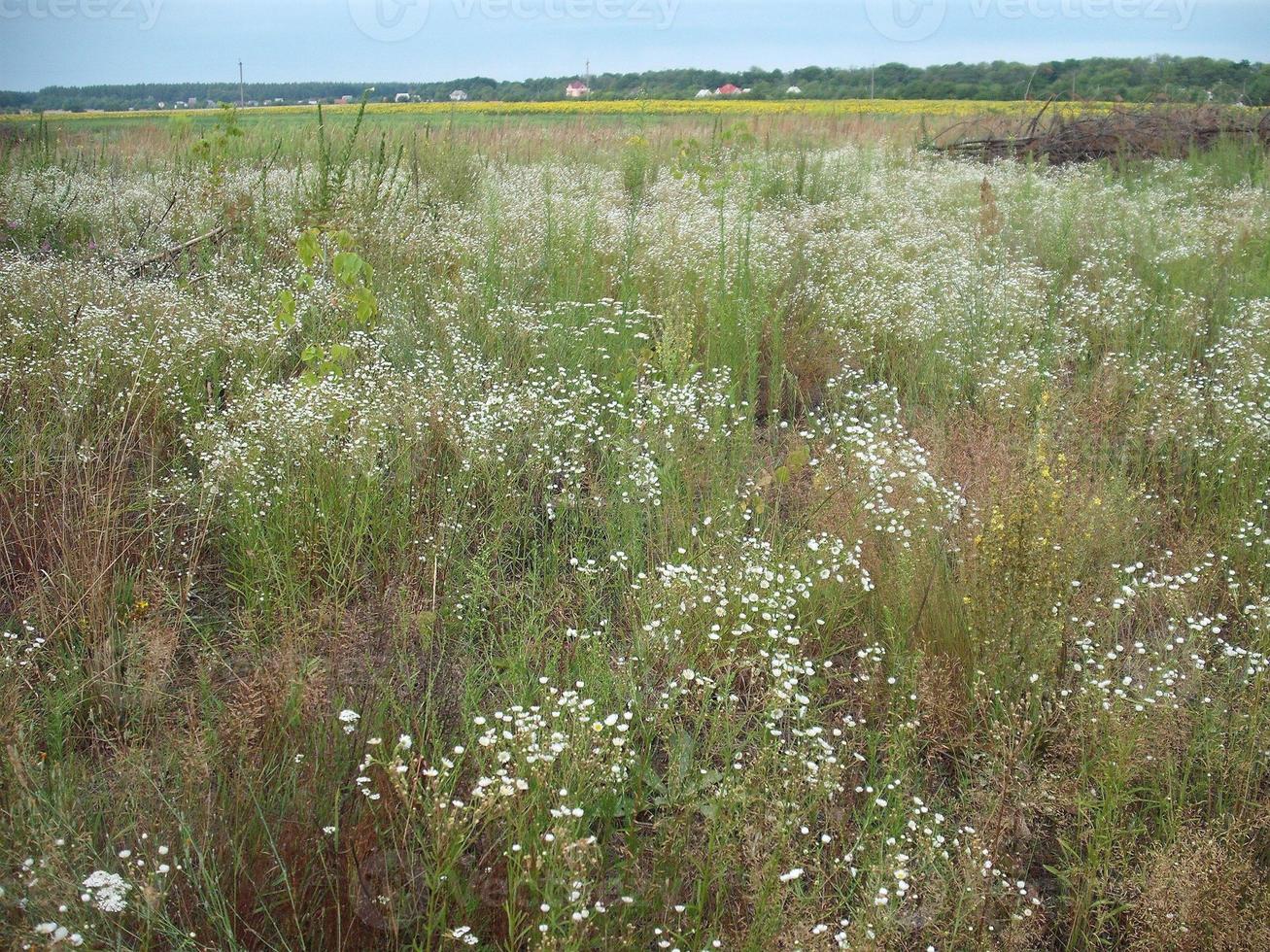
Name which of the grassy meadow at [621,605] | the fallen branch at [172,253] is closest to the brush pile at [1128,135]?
the grassy meadow at [621,605]

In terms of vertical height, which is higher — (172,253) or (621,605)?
(172,253)

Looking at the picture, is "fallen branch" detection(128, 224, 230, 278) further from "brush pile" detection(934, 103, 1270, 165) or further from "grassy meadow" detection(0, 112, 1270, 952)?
"brush pile" detection(934, 103, 1270, 165)

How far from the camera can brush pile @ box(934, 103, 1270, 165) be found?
12.4m

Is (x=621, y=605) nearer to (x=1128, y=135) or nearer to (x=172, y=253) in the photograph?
(x=172, y=253)

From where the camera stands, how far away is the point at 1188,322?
5492 millimetres

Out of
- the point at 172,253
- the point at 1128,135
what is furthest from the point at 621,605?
the point at 1128,135

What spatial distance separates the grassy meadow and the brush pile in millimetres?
7320

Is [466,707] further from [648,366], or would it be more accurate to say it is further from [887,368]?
[887,368]

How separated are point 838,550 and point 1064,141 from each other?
12.0 meters

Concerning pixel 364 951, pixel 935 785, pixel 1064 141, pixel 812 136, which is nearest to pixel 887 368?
pixel 935 785

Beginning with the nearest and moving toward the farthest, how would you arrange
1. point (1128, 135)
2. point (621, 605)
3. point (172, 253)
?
point (621, 605) → point (172, 253) → point (1128, 135)

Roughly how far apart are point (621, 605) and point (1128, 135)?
12.8 metres

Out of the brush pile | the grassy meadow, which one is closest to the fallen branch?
the grassy meadow

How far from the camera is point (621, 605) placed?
10.9ft
